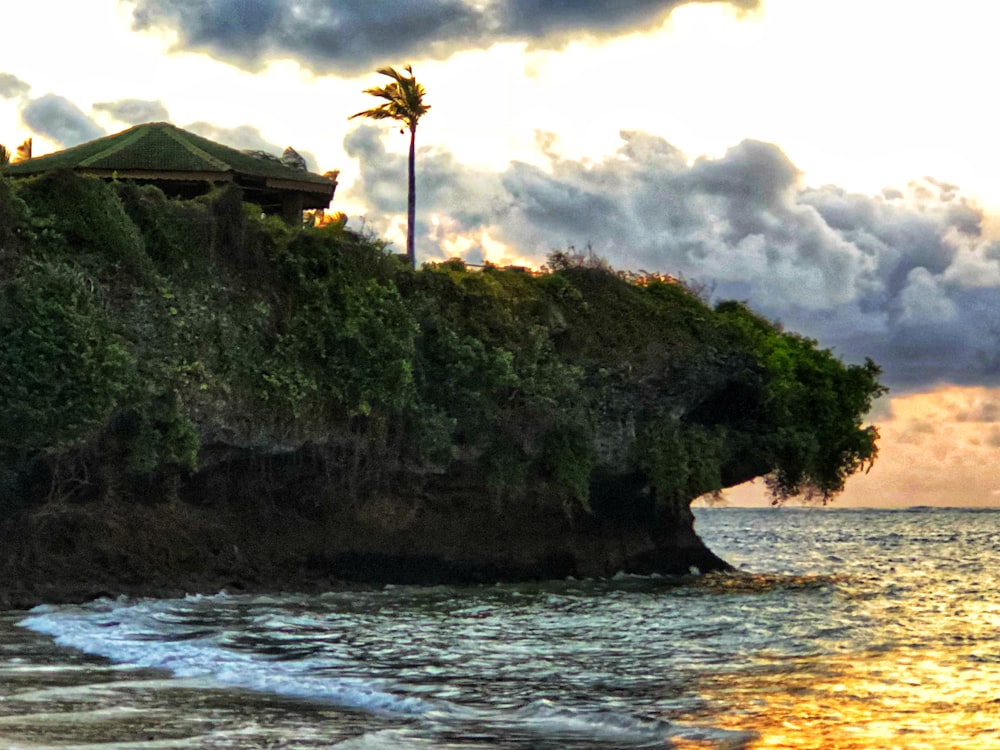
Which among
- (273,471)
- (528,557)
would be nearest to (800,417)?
(528,557)

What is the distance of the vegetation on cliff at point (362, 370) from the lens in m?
19.5

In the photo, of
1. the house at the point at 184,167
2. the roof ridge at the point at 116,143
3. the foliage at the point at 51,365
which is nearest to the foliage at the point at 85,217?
the foliage at the point at 51,365

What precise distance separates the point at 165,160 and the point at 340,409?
912 centimetres

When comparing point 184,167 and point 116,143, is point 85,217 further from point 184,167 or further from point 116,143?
point 116,143

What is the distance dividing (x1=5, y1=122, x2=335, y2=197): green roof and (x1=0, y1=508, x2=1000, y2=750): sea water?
11303 mm

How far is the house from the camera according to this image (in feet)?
92.6

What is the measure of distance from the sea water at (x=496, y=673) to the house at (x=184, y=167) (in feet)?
37.0

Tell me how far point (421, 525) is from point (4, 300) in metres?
9.55

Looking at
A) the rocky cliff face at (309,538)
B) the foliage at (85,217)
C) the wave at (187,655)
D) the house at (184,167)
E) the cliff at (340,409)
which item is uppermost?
the house at (184,167)

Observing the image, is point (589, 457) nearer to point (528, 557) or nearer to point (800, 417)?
point (528, 557)

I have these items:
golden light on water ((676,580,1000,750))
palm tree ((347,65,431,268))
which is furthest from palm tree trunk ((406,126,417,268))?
golden light on water ((676,580,1000,750))

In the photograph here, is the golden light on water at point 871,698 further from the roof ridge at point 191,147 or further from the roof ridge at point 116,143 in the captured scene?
the roof ridge at point 116,143

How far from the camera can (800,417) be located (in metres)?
30.9

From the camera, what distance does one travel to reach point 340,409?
22.9 metres
